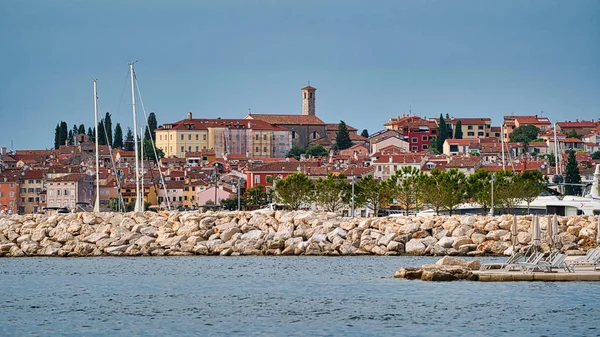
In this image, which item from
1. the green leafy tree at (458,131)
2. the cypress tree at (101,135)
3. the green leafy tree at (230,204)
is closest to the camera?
the green leafy tree at (230,204)

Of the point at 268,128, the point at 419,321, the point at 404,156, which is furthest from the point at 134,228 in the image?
the point at 268,128

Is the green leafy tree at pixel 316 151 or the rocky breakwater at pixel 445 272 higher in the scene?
the green leafy tree at pixel 316 151

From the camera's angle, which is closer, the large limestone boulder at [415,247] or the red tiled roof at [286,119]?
the large limestone boulder at [415,247]

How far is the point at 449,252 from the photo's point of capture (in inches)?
1367

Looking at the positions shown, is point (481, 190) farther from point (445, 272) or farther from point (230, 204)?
point (230, 204)

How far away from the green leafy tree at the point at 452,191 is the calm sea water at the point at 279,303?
1732 cm

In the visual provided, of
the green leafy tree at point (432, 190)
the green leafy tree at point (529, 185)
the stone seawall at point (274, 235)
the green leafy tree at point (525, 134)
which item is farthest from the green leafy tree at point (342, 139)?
the stone seawall at point (274, 235)

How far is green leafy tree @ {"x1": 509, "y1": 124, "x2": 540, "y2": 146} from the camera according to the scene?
13712cm

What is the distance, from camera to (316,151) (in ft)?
444

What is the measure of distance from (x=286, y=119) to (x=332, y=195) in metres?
91.1

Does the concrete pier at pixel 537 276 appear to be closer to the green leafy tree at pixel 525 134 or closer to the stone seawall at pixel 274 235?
the stone seawall at pixel 274 235

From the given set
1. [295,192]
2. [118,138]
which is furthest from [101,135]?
[295,192]

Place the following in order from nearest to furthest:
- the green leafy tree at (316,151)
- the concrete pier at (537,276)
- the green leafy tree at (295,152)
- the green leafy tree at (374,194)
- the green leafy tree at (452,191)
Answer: the concrete pier at (537,276) < the green leafy tree at (452,191) < the green leafy tree at (374,194) < the green leafy tree at (316,151) < the green leafy tree at (295,152)

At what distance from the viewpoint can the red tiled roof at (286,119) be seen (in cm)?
14412
